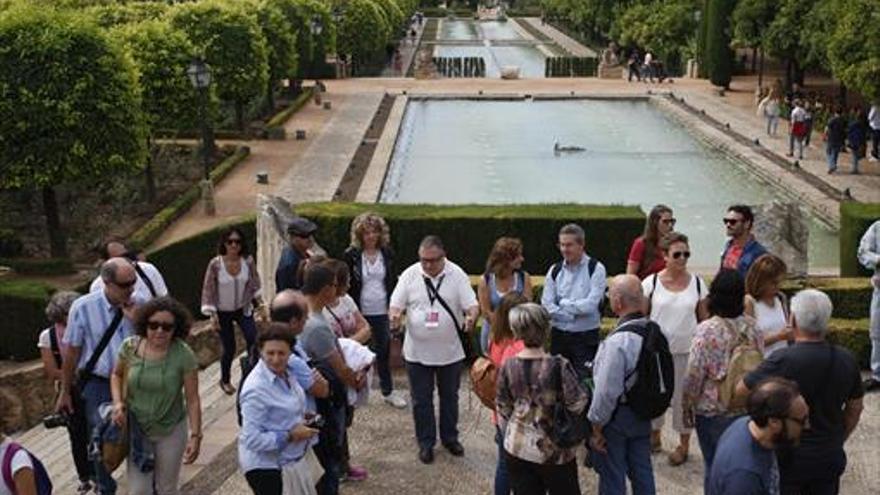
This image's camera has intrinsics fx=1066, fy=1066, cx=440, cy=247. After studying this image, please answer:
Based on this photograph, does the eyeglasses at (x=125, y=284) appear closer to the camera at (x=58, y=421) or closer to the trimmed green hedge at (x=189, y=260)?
the camera at (x=58, y=421)

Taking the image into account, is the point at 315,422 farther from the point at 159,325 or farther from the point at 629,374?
the point at 629,374

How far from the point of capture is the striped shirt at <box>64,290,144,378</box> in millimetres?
5793

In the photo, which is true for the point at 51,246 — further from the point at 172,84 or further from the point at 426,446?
the point at 426,446

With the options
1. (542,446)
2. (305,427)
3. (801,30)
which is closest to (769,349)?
(542,446)

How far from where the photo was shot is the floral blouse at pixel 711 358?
543 centimetres

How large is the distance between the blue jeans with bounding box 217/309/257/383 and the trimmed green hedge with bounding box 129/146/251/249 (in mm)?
7156

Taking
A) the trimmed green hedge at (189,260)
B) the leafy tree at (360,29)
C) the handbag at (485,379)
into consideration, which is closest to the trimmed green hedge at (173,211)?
the trimmed green hedge at (189,260)

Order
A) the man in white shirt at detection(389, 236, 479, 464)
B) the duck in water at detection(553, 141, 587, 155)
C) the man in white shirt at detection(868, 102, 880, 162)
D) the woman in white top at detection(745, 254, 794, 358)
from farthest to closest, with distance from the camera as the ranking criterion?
1. the duck in water at detection(553, 141, 587, 155)
2. the man in white shirt at detection(868, 102, 880, 162)
3. the man in white shirt at detection(389, 236, 479, 464)
4. the woman in white top at detection(745, 254, 794, 358)

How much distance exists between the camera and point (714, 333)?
5.43m

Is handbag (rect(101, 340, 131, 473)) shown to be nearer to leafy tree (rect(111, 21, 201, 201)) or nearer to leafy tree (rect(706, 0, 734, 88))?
leafy tree (rect(111, 21, 201, 201))

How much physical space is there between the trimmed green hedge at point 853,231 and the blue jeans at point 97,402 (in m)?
8.94

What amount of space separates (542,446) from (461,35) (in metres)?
68.5

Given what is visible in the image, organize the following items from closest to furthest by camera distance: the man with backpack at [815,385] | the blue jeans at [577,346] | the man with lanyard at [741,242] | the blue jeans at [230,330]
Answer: the man with backpack at [815,385] < the blue jeans at [577,346] < the man with lanyard at [741,242] < the blue jeans at [230,330]

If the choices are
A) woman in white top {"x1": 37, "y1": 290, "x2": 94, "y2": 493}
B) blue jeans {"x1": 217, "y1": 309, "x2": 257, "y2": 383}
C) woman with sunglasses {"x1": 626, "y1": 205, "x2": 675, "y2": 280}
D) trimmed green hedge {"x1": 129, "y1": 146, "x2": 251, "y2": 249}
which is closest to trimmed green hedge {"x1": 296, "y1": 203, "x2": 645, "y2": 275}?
trimmed green hedge {"x1": 129, "y1": 146, "x2": 251, "y2": 249}
